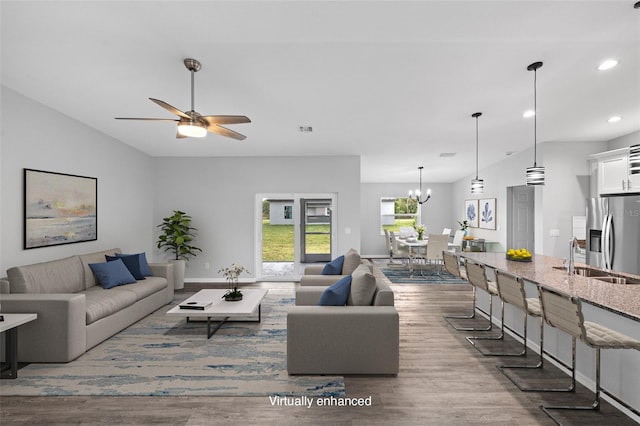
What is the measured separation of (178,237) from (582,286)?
19.4 ft

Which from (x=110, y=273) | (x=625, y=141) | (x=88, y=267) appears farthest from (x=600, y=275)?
(x=88, y=267)

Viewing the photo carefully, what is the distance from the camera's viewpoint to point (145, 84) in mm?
3416

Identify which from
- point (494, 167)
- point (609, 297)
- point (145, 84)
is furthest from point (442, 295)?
point (145, 84)

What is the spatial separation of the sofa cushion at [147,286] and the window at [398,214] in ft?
23.1

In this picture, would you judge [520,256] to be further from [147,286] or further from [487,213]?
[147,286]

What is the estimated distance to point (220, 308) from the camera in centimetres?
370

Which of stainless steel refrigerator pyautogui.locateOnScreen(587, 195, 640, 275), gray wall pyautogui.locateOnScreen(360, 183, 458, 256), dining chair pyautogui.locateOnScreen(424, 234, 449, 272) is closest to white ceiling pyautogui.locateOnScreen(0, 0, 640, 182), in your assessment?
stainless steel refrigerator pyautogui.locateOnScreen(587, 195, 640, 275)

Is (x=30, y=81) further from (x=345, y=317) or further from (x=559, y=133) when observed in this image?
(x=559, y=133)

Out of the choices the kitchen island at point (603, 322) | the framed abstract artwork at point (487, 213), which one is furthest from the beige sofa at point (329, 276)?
the framed abstract artwork at point (487, 213)

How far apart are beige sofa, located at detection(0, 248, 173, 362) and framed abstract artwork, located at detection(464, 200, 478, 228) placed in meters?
7.99

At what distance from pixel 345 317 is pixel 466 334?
193 centimetres

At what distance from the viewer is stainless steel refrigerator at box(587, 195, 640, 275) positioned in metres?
4.43

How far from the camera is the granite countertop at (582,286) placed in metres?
2.21

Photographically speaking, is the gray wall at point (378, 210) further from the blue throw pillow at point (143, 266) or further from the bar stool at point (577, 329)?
the bar stool at point (577, 329)
